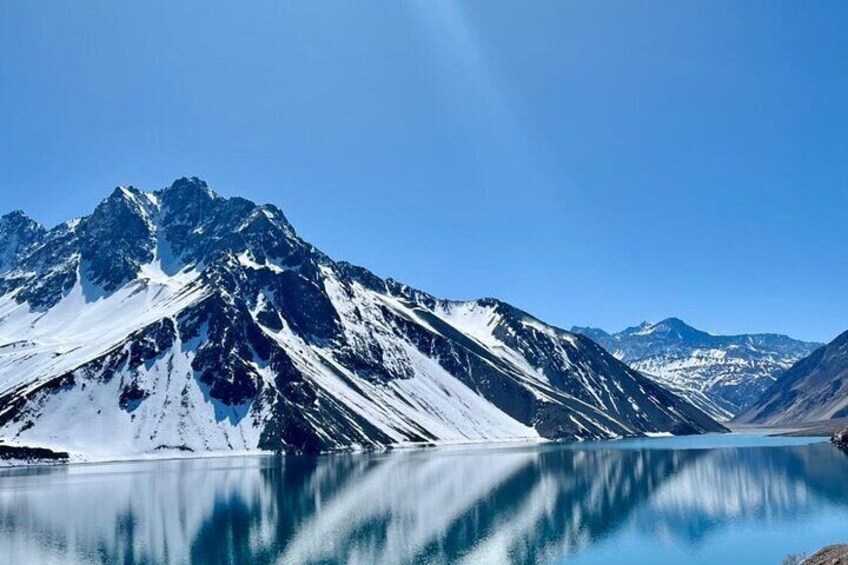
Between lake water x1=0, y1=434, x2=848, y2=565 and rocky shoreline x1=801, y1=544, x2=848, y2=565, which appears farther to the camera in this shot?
lake water x1=0, y1=434, x2=848, y2=565

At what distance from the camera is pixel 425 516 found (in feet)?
350

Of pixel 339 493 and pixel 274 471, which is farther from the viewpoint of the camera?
pixel 274 471

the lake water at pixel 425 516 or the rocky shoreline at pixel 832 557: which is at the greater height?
the rocky shoreline at pixel 832 557

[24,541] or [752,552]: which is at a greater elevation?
[24,541]

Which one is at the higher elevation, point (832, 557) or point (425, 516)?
point (832, 557)

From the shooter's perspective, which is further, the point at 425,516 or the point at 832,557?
the point at 425,516

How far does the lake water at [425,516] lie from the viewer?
8212 centimetres

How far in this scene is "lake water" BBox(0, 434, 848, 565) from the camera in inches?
3233

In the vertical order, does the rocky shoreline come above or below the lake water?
above

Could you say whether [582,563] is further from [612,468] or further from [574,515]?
[612,468]

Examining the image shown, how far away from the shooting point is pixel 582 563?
77062 mm

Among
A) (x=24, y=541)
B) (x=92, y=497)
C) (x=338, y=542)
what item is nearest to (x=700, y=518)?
(x=338, y=542)

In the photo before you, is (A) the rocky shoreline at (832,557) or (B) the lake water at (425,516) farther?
(B) the lake water at (425,516)

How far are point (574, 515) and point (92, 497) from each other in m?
83.3
